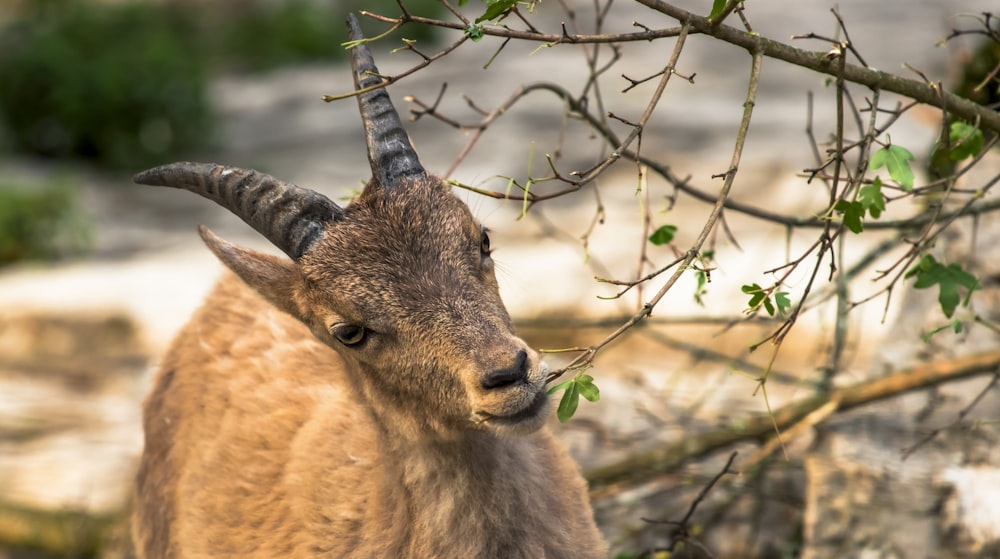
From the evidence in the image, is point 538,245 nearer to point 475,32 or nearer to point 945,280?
point 945,280

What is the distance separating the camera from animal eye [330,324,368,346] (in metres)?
3.35

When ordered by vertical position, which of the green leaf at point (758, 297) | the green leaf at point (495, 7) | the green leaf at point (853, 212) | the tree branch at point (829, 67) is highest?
the tree branch at point (829, 67)

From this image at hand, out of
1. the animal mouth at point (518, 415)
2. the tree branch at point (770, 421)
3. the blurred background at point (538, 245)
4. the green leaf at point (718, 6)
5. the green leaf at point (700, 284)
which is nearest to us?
the green leaf at point (718, 6)

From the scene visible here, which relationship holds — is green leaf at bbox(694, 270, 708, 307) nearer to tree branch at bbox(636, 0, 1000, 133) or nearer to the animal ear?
tree branch at bbox(636, 0, 1000, 133)

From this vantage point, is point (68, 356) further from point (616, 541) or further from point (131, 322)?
point (616, 541)

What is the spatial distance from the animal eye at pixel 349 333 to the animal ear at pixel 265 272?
0.24 metres

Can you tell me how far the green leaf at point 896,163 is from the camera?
329 centimetres

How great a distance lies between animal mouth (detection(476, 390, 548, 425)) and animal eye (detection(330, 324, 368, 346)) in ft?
1.51

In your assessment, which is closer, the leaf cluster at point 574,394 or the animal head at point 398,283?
the leaf cluster at point 574,394

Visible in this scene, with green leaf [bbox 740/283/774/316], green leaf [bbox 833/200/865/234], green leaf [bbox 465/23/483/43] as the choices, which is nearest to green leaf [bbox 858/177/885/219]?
green leaf [bbox 833/200/865/234]

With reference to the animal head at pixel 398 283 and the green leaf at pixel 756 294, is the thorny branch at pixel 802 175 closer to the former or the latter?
the green leaf at pixel 756 294

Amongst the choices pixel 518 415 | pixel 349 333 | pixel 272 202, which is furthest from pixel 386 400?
pixel 272 202

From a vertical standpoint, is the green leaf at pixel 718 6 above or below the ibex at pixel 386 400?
above

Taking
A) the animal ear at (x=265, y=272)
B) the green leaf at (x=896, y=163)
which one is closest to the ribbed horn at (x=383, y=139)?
the animal ear at (x=265, y=272)
